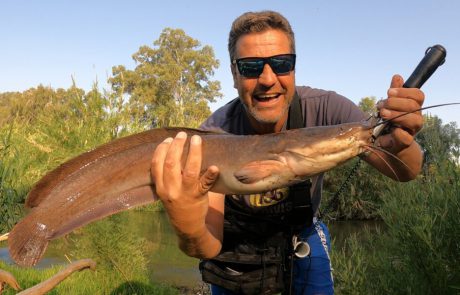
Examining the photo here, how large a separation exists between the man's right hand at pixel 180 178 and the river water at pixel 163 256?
5.39 metres

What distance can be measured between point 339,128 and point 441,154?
3728 millimetres

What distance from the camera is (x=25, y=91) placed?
175 ft

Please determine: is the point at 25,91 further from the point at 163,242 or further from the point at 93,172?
the point at 93,172

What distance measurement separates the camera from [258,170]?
204cm

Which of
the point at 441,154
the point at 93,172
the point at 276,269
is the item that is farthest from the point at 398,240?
the point at 93,172

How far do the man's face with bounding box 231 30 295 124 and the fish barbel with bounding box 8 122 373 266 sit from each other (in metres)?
0.58

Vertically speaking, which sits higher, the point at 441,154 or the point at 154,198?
the point at 441,154

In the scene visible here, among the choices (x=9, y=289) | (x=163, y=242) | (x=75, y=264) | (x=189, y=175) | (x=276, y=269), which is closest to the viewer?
(x=189, y=175)

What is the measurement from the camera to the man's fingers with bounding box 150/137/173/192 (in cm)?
212

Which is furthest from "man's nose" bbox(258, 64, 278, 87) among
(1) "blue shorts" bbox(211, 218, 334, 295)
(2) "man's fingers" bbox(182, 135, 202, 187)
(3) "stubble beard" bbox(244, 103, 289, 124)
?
(1) "blue shorts" bbox(211, 218, 334, 295)

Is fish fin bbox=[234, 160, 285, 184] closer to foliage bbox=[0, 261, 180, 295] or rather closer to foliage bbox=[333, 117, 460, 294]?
foliage bbox=[333, 117, 460, 294]

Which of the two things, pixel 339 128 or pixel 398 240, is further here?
pixel 398 240

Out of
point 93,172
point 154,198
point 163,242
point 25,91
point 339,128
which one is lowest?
point 163,242

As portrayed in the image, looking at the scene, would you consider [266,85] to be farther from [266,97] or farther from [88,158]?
[88,158]
